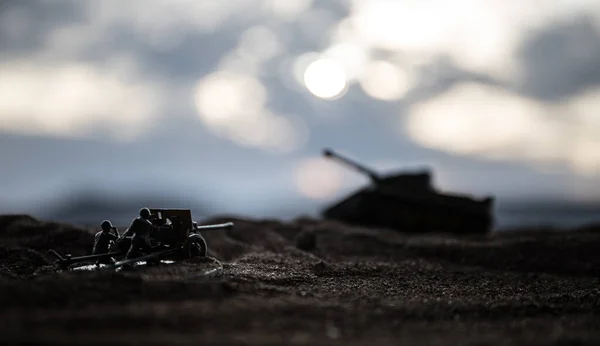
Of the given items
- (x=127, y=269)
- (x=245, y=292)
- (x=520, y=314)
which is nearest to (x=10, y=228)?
(x=127, y=269)

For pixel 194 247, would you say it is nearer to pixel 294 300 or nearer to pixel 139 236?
pixel 139 236

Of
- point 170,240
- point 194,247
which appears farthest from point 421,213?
point 170,240

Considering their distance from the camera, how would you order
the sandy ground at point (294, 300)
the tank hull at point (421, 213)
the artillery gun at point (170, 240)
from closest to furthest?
the sandy ground at point (294, 300) < the artillery gun at point (170, 240) < the tank hull at point (421, 213)

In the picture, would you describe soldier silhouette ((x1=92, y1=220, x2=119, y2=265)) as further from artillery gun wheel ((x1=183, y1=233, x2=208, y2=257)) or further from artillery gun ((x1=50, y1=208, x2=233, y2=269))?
artillery gun wheel ((x1=183, y1=233, x2=208, y2=257))

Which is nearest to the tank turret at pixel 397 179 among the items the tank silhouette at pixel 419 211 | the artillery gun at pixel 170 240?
the tank silhouette at pixel 419 211

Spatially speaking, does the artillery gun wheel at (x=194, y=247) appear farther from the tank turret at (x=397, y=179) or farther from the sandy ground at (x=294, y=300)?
the tank turret at (x=397, y=179)

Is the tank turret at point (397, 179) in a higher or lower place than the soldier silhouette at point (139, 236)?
higher
